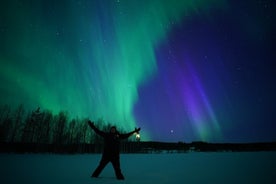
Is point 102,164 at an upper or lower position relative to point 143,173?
upper

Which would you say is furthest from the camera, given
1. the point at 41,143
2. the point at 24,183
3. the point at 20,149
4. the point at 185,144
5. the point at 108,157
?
the point at 185,144

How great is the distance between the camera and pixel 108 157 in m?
9.34

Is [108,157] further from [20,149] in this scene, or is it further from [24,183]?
[20,149]

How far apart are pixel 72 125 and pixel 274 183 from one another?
292ft

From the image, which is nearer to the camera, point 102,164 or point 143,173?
point 102,164

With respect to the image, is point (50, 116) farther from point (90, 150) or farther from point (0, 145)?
point (0, 145)

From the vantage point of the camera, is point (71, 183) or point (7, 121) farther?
point (7, 121)

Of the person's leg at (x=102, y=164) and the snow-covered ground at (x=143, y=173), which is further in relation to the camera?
the person's leg at (x=102, y=164)

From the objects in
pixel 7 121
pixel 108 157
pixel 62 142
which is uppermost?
pixel 7 121

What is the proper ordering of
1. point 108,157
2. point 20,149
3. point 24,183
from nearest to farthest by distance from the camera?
point 24,183
point 108,157
point 20,149

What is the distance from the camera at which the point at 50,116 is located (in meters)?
82.1

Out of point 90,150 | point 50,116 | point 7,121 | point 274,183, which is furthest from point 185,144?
point 274,183

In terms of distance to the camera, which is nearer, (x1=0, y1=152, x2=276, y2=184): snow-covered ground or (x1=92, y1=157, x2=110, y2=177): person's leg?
(x1=0, y1=152, x2=276, y2=184): snow-covered ground

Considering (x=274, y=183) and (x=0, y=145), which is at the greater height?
(x=0, y=145)
